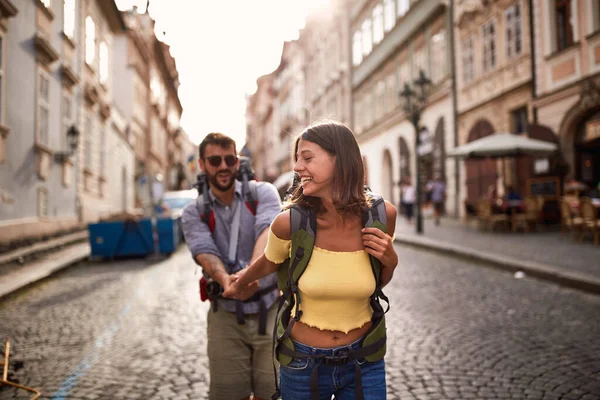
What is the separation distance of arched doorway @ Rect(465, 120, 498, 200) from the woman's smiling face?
1867 centimetres

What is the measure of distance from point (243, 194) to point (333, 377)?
1.33 m

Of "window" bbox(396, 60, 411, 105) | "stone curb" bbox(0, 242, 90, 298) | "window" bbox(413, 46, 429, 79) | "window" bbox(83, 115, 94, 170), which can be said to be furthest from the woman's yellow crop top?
"window" bbox(396, 60, 411, 105)

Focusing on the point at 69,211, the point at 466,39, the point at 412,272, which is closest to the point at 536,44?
the point at 466,39

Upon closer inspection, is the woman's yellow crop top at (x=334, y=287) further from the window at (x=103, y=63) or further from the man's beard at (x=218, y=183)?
the window at (x=103, y=63)

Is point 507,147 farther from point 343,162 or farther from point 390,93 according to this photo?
point 390,93

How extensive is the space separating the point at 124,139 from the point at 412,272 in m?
22.2

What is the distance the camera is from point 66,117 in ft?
51.5

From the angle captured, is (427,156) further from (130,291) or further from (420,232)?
(130,291)

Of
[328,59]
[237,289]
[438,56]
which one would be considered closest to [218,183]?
[237,289]

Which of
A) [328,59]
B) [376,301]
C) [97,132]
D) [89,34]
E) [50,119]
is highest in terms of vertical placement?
[328,59]

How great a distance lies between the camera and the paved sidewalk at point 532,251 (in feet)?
25.6

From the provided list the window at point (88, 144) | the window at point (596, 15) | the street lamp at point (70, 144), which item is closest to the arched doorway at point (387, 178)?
the window at point (88, 144)

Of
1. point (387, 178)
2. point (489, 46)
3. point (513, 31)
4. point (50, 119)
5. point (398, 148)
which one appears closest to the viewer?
point (50, 119)

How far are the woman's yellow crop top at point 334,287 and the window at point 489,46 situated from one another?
763 inches
